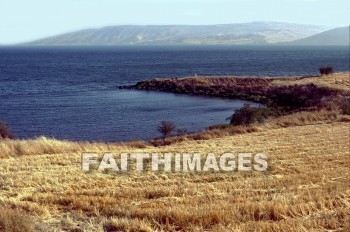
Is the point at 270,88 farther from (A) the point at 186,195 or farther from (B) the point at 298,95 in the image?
(A) the point at 186,195

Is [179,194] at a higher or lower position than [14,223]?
lower

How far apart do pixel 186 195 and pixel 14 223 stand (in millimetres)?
5081

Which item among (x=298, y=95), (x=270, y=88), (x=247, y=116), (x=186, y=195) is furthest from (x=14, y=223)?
(x=270, y=88)

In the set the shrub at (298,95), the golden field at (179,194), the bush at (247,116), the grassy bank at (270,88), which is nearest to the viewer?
the golden field at (179,194)

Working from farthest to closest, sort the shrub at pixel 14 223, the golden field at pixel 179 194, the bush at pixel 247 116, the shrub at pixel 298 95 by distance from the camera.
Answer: the shrub at pixel 298 95, the bush at pixel 247 116, the golden field at pixel 179 194, the shrub at pixel 14 223

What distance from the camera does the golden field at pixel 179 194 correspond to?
9328 millimetres

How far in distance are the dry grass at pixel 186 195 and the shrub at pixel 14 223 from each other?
549 mm

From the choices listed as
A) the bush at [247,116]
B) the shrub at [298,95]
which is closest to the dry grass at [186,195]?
the bush at [247,116]

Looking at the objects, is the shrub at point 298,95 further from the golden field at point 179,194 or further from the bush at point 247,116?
the golden field at point 179,194

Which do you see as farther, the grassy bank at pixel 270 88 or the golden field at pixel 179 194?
the grassy bank at pixel 270 88

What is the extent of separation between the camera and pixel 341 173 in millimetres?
15172

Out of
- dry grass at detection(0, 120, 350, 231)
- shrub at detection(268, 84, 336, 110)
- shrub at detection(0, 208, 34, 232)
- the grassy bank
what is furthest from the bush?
shrub at detection(0, 208, 34, 232)

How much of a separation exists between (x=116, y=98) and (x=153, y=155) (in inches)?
2134

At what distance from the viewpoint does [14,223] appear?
8.47 m
